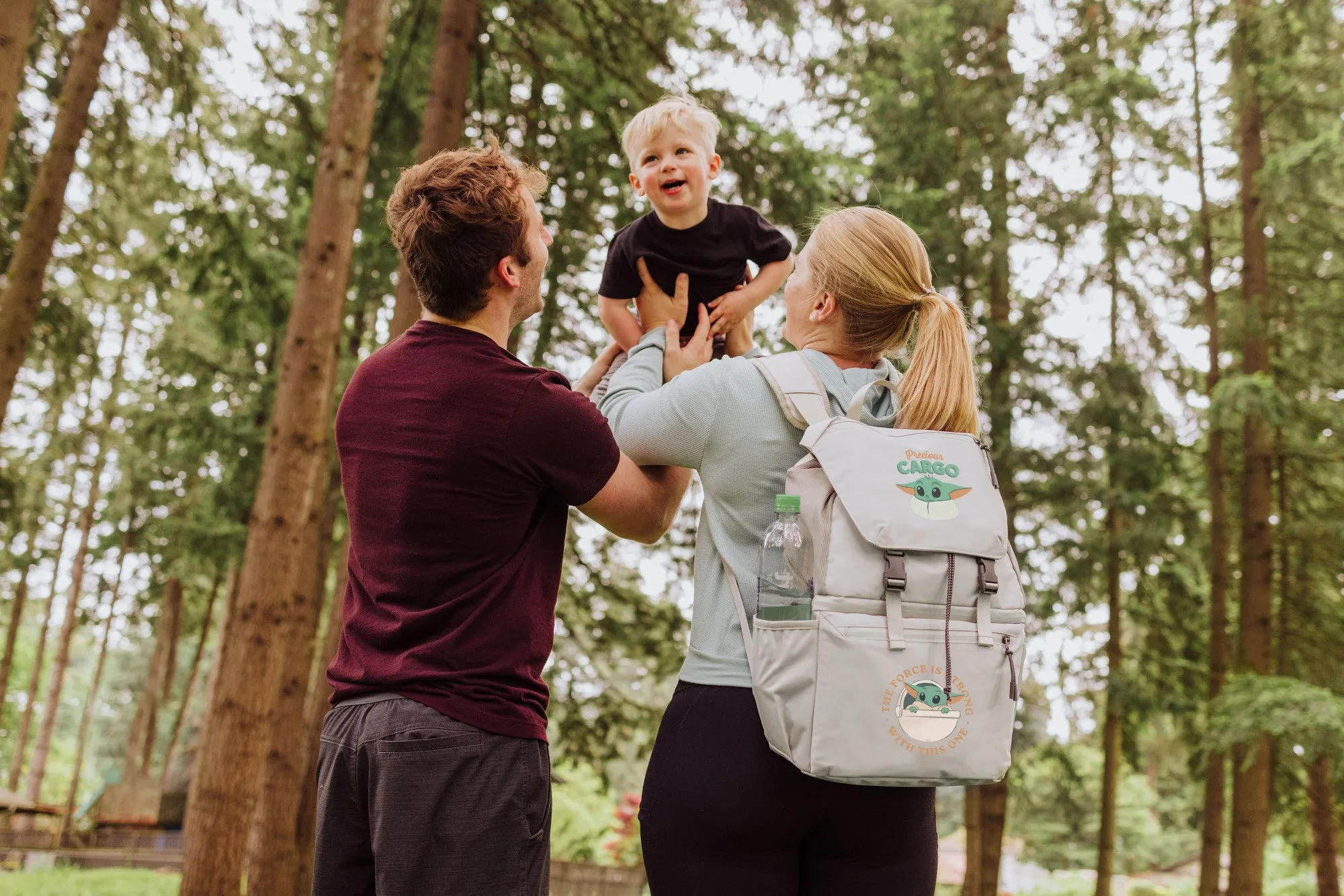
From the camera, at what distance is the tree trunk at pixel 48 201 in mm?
9086

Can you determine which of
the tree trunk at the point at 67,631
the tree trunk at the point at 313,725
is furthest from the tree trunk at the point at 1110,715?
the tree trunk at the point at 67,631

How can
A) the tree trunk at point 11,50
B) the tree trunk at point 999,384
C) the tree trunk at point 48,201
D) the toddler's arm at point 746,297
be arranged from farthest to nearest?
1. the tree trunk at point 999,384
2. the tree trunk at point 48,201
3. the tree trunk at point 11,50
4. the toddler's arm at point 746,297

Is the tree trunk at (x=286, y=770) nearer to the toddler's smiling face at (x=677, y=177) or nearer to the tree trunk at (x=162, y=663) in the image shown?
the toddler's smiling face at (x=677, y=177)

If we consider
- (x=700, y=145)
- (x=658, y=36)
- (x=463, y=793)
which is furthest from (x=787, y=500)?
(x=658, y=36)

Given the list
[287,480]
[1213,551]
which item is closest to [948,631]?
[287,480]

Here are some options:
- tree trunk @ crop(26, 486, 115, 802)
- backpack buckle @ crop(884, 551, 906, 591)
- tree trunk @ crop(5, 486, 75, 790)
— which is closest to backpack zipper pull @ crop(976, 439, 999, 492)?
backpack buckle @ crop(884, 551, 906, 591)

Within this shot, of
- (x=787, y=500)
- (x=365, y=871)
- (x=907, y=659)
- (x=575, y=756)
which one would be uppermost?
(x=787, y=500)

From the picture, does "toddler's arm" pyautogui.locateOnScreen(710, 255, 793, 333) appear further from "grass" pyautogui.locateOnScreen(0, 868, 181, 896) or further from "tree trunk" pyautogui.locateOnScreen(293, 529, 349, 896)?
"grass" pyautogui.locateOnScreen(0, 868, 181, 896)

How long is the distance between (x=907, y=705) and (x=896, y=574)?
0.25 meters

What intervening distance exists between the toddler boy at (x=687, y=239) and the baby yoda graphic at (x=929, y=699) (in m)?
1.35

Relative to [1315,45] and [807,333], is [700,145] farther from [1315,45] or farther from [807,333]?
[1315,45]

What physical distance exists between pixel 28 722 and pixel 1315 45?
34207 mm

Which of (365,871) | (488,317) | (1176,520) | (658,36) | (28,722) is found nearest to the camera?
(365,871)

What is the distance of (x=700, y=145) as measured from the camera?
343 cm
